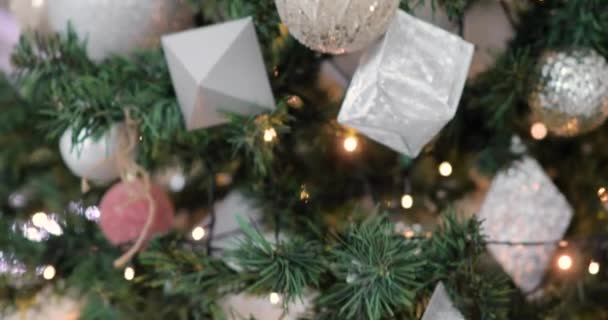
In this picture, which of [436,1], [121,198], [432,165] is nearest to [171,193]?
[121,198]

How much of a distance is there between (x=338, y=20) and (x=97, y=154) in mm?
243

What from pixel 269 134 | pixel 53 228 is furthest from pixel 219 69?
pixel 53 228

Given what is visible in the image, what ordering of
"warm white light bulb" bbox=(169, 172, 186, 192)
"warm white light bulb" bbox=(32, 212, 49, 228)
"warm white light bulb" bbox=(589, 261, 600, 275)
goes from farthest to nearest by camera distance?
"warm white light bulb" bbox=(169, 172, 186, 192), "warm white light bulb" bbox=(32, 212, 49, 228), "warm white light bulb" bbox=(589, 261, 600, 275)

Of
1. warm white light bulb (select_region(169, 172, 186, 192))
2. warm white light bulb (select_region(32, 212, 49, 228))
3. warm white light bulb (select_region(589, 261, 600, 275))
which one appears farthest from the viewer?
warm white light bulb (select_region(169, 172, 186, 192))

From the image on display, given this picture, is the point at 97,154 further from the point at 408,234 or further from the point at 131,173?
the point at 408,234

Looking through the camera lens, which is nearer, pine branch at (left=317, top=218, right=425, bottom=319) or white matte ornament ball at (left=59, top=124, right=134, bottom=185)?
pine branch at (left=317, top=218, right=425, bottom=319)

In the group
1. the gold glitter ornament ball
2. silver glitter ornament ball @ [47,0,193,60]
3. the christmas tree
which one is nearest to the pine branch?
the christmas tree

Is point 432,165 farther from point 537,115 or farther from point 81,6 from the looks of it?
point 81,6

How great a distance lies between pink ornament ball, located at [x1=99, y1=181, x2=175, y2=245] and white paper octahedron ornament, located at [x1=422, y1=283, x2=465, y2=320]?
0.25 metres

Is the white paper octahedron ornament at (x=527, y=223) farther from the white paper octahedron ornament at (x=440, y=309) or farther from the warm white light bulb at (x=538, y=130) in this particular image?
the white paper octahedron ornament at (x=440, y=309)

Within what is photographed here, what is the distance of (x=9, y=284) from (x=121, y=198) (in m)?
0.14

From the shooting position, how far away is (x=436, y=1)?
47 cm

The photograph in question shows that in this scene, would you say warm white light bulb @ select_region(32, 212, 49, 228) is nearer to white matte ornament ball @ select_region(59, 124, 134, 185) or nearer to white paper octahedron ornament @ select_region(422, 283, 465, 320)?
white matte ornament ball @ select_region(59, 124, 134, 185)

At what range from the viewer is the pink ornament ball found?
582 millimetres
